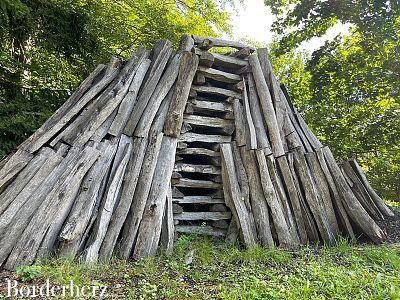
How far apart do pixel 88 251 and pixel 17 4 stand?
447 centimetres

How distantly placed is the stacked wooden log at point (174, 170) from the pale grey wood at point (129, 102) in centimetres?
2

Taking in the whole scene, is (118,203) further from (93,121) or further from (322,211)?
(322,211)

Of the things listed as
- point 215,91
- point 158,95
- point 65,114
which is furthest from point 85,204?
point 215,91

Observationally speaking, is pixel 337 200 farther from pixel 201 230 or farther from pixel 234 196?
pixel 201 230

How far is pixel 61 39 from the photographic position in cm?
737

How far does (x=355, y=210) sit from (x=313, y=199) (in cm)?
67

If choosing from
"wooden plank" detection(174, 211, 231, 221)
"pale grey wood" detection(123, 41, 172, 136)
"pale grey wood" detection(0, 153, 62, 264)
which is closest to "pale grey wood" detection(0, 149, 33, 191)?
"pale grey wood" detection(0, 153, 62, 264)

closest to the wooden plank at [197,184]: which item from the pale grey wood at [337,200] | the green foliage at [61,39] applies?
the pale grey wood at [337,200]

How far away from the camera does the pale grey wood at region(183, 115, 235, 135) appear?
5.75 m

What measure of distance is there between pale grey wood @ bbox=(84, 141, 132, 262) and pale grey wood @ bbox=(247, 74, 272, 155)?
89.4 inches

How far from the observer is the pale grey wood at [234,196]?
488 centimetres

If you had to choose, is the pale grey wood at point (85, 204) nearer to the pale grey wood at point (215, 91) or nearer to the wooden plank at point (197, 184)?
the wooden plank at point (197, 184)

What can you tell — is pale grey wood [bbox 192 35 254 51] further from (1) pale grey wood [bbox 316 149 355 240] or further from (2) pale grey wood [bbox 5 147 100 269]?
(2) pale grey wood [bbox 5 147 100 269]

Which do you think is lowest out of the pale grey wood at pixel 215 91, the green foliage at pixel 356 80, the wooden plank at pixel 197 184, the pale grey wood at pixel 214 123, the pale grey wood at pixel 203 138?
the wooden plank at pixel 197 184
